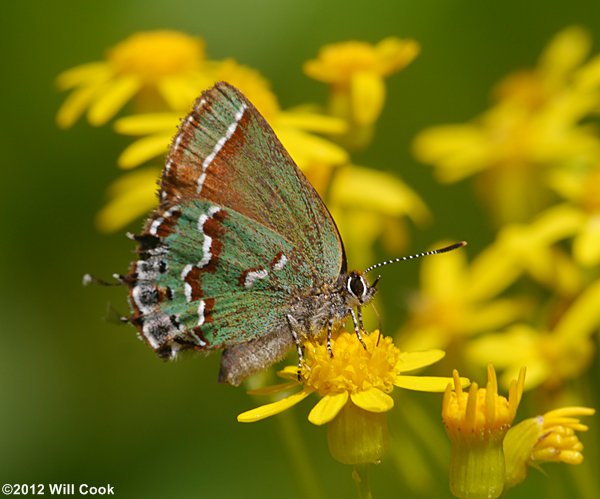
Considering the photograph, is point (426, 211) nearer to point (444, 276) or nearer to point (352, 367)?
point (444, 276)

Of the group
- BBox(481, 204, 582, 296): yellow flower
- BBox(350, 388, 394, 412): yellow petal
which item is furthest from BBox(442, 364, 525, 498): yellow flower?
BBox(481, 204, 582, 296): yellow flower

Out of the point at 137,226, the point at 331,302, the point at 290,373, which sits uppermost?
the point at 137,226

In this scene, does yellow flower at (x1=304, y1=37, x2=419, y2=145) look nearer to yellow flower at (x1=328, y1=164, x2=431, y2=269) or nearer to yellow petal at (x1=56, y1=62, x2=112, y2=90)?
yellow flower at (x1=328, y1=164, x2=431, y2=269)

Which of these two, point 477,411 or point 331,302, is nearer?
point 477,411

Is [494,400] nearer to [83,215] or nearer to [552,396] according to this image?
[552,396]

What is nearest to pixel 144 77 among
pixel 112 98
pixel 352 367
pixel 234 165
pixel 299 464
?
pixel 112 98

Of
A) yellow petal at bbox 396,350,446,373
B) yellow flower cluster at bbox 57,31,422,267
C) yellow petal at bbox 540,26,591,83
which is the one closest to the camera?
yellow petal at bbox 396,350,446,373

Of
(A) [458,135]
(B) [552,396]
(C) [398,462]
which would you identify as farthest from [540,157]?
(C) [398,462]
